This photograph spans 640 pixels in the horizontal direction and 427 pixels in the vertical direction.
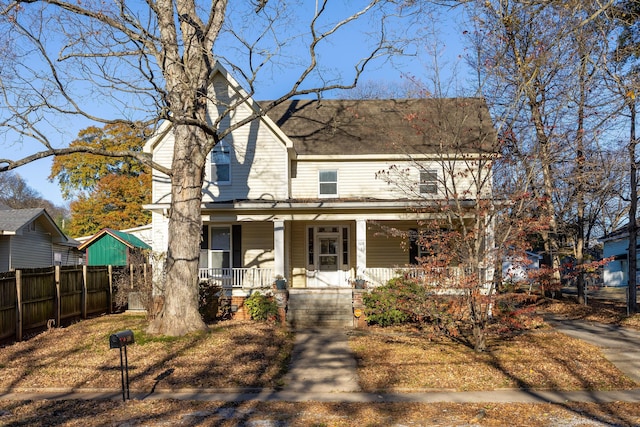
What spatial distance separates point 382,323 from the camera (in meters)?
15.1

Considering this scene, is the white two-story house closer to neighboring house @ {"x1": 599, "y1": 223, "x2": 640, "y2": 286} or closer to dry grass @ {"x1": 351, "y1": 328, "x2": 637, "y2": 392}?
dry grass @ {"x1": 351, "y1": 328, "x2": 637, "y2": 392}

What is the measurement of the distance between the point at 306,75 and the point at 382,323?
6.91 metres

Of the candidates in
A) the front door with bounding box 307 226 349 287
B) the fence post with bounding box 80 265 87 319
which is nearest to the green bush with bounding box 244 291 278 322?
the front door with bounding box 307 226 349 287

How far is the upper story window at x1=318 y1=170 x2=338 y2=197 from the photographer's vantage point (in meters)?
19.5

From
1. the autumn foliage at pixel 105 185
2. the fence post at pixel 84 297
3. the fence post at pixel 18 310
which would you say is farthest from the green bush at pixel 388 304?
the autumn foliage at pixel 105 185

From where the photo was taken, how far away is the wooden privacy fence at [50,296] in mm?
12305

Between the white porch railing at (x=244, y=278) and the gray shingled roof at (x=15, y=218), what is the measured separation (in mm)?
11311

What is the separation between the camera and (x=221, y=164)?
1870cm

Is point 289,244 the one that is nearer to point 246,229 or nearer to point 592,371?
point 246,229

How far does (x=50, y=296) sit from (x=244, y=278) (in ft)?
17.7

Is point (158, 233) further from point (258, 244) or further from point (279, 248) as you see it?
point (279, 248)

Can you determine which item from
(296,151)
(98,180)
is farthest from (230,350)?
(98,180)

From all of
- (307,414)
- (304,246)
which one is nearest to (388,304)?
(304,246)

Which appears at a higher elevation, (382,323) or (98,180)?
(98,180)
